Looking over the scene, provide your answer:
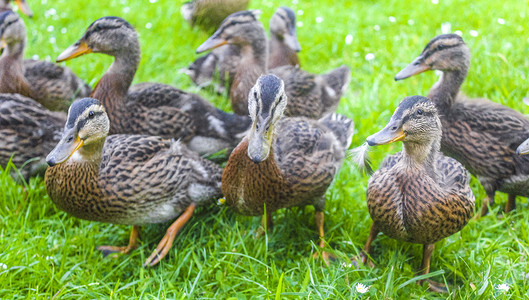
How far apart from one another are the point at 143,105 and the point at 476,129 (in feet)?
7.46

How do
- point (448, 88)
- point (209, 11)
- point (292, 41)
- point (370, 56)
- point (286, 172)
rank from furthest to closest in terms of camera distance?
point (209, 11)
point (370, 56)
point (292, 41)
point (448, 88)
point (286, 172)

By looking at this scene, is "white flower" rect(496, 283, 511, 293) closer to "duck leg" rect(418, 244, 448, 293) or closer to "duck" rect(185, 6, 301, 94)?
"duck leg" rect(418, 244, 448, 293)

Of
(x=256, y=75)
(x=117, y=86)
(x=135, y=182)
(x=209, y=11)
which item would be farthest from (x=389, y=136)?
(x=209, y=11)

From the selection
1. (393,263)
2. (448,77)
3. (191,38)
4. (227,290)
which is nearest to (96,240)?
(227,290)

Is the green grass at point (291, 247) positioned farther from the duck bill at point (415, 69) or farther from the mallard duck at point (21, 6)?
the mallard duck at point (21, 6)

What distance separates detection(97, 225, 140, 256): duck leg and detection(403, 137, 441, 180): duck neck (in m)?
1.74

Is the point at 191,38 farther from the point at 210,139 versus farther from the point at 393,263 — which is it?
the point at 393,263

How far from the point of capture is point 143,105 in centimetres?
381

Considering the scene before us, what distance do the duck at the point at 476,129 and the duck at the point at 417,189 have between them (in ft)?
2.02

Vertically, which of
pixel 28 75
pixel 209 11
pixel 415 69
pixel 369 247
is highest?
pixel 209 11

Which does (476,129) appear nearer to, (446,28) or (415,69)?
(415,69)

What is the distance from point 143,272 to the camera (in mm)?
3023

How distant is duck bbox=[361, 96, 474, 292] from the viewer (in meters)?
2.57

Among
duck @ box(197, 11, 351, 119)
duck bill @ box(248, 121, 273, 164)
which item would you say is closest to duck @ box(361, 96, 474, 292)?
duck bill @ box(248, 121, 273, 164)
